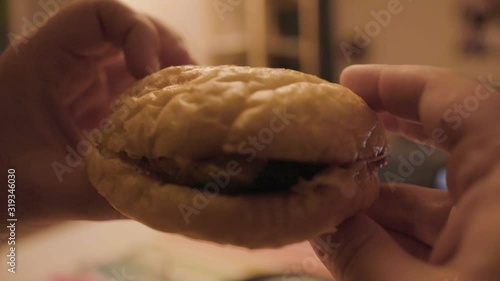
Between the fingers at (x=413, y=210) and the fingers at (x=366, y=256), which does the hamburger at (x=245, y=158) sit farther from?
the fingers at (x=413, y=210)

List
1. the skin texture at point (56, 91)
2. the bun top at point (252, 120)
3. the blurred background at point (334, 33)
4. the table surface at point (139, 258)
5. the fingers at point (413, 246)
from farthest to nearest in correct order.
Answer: the blurred background at point (334, 33) < the table surface at point (139, 258) < the skin texture at point (56, 91) < the fingers at point (413, 246) < the bun top at point (252, 120)

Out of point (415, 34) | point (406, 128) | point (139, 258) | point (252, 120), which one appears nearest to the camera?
point (252, 120)

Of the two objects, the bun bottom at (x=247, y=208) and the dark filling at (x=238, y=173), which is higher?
the dark filling at (x=238, y=173)

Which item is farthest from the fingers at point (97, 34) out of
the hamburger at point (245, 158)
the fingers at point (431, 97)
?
the fingers at point (431, 97)

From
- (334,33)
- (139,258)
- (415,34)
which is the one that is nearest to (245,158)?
(139,258)

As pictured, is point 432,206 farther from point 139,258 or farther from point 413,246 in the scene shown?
point 139,258

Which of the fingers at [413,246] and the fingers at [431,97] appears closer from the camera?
the fingers at [431,97]

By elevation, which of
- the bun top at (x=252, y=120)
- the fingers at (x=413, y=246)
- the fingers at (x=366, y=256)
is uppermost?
the bun top at (x=252, y=120)
